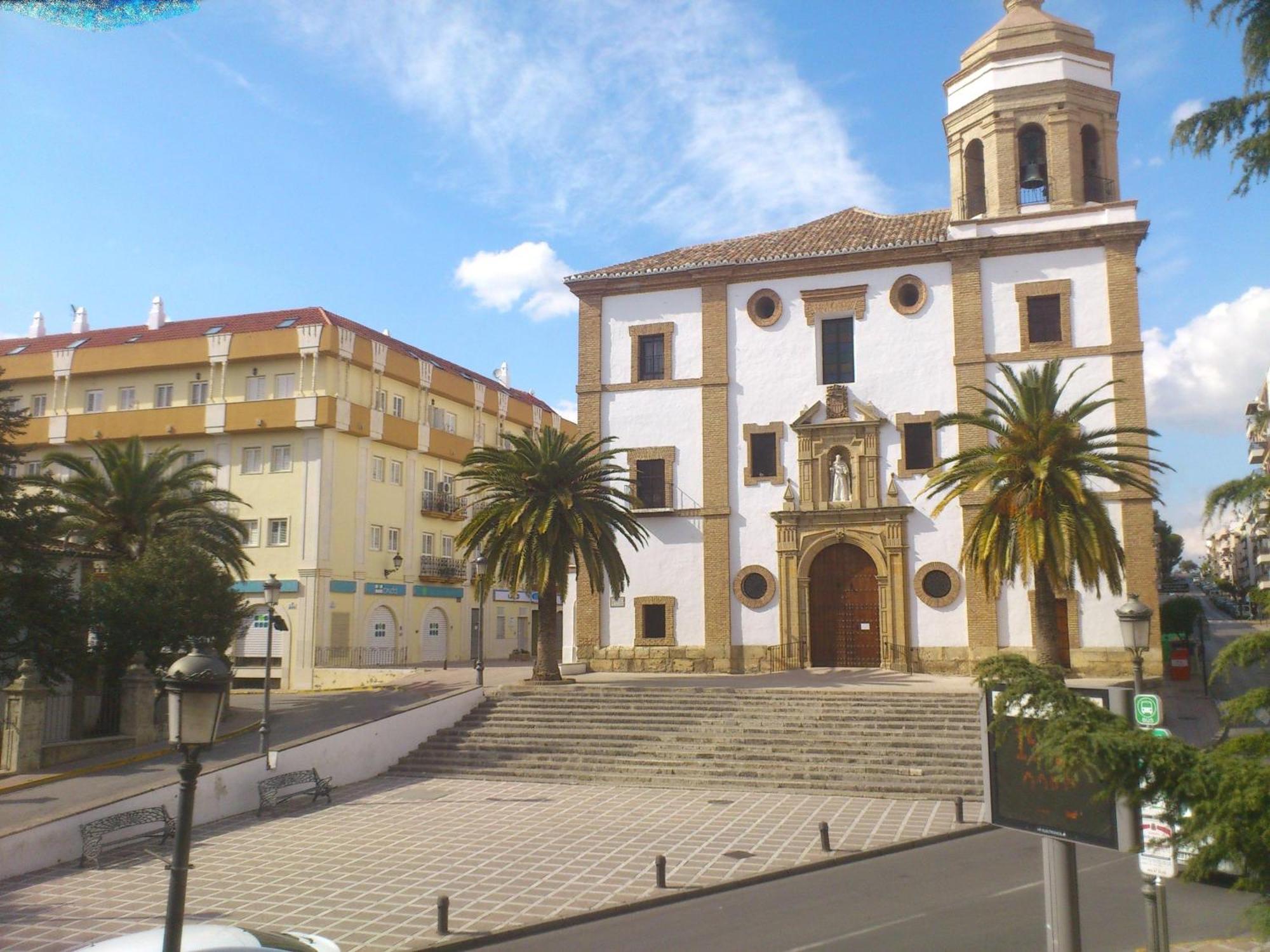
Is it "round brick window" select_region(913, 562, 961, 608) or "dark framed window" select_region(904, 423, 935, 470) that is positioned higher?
"dark framed window" select_region(904, 423, 935, 470)

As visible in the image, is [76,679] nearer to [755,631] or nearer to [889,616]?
[755,631]

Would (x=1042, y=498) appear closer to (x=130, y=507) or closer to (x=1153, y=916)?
(x=1153, y=916)

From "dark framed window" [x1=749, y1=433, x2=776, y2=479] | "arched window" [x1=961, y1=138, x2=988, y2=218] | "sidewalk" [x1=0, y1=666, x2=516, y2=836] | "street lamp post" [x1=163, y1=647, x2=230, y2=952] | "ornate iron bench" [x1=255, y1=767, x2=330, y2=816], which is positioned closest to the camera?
"street lamp post" [x1=163, y1=647, x2=230, y2=952]

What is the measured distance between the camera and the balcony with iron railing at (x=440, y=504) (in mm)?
44375

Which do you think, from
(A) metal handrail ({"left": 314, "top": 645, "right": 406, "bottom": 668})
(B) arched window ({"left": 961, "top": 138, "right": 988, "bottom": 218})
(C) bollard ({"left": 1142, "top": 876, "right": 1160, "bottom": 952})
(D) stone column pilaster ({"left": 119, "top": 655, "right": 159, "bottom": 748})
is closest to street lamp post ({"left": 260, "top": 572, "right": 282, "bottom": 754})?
(D) stone column pilaster ({"left": 119, "top": 655, "right": 159, "bottom": 748})

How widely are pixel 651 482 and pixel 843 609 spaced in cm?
684

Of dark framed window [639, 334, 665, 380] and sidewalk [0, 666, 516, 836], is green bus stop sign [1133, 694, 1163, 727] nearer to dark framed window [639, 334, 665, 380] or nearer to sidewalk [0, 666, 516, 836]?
sidewalk [0, 666, 516, 836]

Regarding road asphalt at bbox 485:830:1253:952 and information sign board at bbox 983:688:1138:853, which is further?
road asphalt at bbox 485:830:1253:952

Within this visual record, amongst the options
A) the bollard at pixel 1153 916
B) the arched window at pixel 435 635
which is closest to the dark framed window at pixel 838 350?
the arched window at pixel 435 635

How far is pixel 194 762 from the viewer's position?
7820 millimetres

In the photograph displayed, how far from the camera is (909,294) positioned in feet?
101

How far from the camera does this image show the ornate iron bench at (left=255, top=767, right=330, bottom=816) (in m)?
18.1

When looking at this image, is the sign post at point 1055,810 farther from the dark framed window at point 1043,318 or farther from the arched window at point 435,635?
the arched window at point 435,635

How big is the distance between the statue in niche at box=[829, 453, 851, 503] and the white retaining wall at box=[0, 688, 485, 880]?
455 inches
